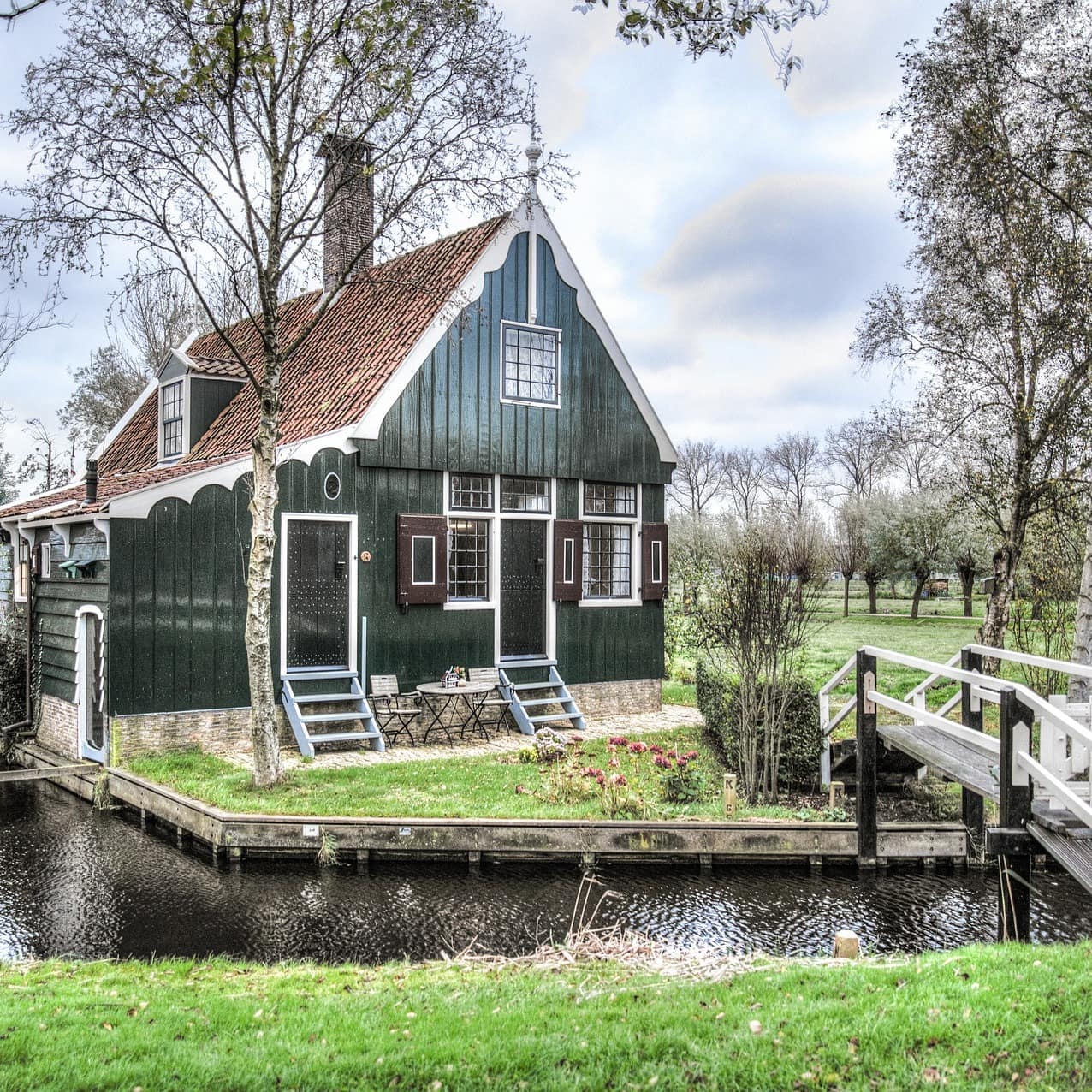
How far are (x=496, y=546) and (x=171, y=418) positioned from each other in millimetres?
6103

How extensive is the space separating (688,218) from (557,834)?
1525 centimetres

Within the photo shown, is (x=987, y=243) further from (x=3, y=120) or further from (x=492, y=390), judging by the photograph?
(x=3, y=120)

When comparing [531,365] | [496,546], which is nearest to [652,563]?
[496,546]

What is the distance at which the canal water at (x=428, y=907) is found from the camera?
6848 millimetres

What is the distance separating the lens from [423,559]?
43.2ft

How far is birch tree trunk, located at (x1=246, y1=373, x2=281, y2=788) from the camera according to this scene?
9820mm

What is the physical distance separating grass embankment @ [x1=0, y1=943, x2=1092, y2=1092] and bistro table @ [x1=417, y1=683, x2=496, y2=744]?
23.3 ft

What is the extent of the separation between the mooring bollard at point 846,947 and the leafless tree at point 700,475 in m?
42.8

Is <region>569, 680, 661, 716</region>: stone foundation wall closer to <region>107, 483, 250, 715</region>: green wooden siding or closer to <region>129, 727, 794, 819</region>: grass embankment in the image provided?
<region>129, 727, 794, 819</region>: grass embankment

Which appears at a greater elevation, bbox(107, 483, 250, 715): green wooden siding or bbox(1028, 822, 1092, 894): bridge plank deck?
bbox(107, 483, 250, 715): green wooden siding

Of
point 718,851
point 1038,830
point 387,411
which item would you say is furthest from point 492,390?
point 1038,830

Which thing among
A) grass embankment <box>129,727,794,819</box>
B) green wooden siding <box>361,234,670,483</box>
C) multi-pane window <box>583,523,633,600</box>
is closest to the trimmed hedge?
grass embankment <box>129,727,794,819</box>

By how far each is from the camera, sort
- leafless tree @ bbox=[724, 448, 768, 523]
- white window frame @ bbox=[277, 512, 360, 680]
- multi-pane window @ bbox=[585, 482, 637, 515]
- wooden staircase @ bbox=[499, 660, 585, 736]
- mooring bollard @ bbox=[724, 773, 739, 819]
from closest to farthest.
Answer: mooring bollard @ bbox=[724, 773, 739, 819] → white window frame @ bbox=[277, 512, 360, 680] → wooden staircase @ bbox=[499, 660, 585, 736] → multi-pane window @ bbox=[585, 482, 637, 515] → leafless tree @ bbox=[724, 448, 768, 523]

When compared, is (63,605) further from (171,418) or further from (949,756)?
(949,756)
